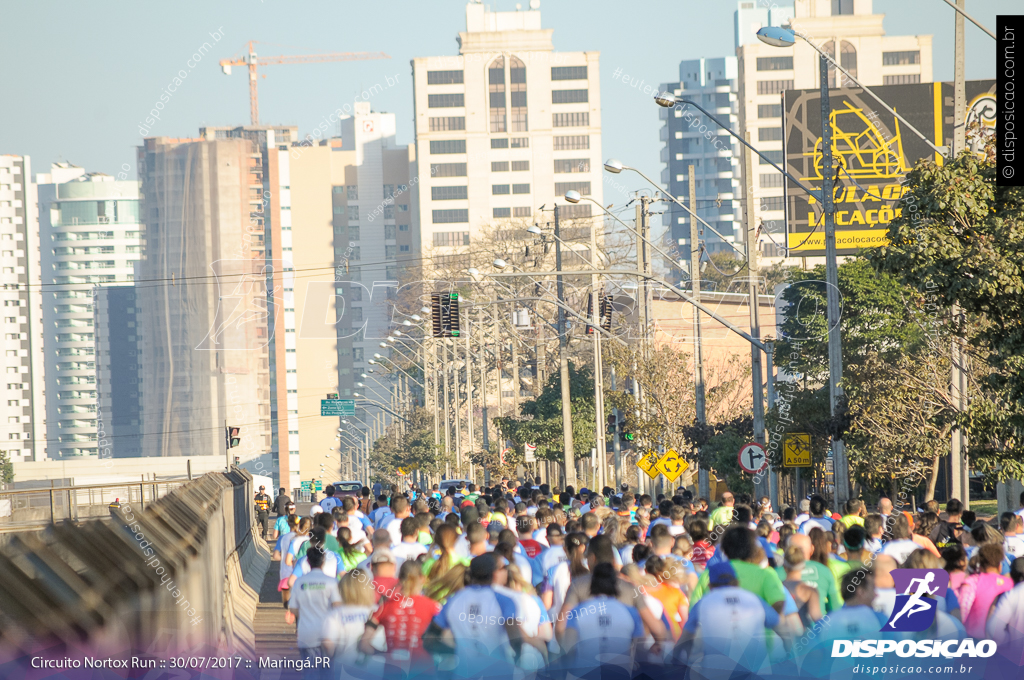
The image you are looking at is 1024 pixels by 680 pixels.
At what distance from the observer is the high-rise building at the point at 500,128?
475 feet

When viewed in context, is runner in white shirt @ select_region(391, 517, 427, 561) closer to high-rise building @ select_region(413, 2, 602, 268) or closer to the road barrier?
the road barrier

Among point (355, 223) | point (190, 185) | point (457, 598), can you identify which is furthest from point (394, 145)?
point (457, 598)

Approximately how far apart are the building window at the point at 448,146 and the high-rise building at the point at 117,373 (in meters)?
42.0

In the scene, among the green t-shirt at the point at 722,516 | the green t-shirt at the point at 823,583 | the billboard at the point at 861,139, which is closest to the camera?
the green t-shirt at the point at 823,583

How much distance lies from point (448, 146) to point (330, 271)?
34.0 m

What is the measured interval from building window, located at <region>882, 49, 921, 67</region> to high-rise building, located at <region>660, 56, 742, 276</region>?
1751 inches

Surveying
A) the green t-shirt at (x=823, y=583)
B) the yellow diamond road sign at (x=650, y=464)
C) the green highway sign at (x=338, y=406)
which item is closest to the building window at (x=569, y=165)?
the green highway sign at (x=338, y=406)

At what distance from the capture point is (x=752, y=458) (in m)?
23.6

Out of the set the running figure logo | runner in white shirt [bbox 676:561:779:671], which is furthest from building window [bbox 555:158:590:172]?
runner in white shirt [bbox 676:561:779:671]

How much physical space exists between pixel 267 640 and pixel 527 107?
134 metres

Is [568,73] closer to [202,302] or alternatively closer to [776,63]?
[776,63]

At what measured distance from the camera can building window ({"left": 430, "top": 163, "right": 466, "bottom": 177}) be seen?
14612 cm

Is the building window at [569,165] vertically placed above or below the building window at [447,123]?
below

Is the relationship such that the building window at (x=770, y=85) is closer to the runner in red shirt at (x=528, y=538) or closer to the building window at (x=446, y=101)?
the building window at (x=446, y=101)
